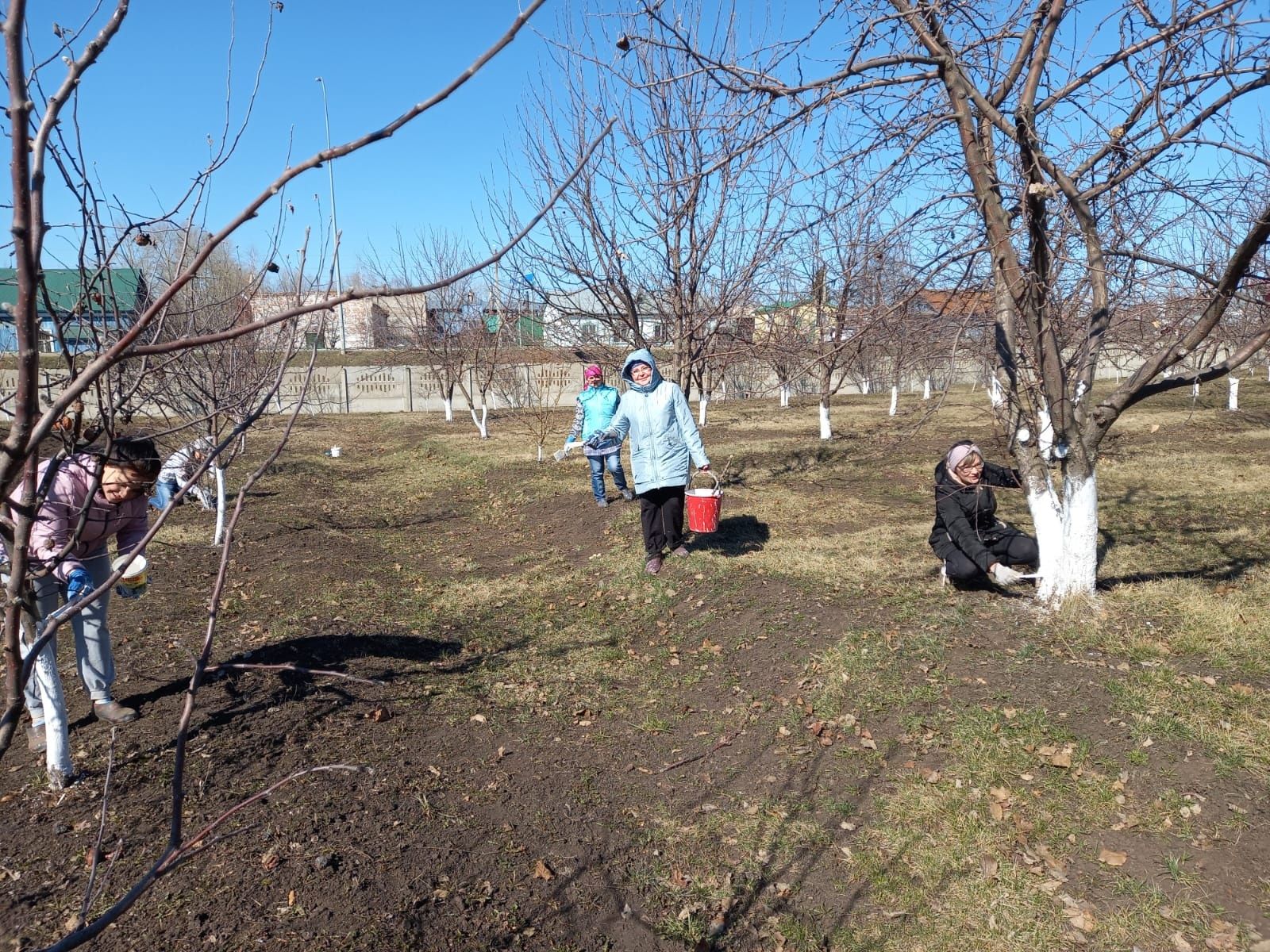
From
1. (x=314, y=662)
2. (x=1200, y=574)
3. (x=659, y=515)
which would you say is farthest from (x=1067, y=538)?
(x=314, y=662)

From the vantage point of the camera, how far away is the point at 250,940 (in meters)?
2.71

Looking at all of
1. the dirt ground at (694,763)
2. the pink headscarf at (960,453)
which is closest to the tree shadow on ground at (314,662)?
the dirt ground at (694,763)

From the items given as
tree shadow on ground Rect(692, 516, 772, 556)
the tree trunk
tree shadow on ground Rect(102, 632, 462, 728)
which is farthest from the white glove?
tree shadow on ground Rect(102, 632, 462, 728)

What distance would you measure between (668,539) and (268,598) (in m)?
3.17

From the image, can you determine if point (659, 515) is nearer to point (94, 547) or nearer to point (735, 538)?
point (735, 538)

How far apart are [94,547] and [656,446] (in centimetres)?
373

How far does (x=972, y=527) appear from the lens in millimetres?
5691

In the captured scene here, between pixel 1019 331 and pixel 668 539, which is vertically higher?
pixel 1019 331

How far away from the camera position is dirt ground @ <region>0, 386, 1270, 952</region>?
302cm

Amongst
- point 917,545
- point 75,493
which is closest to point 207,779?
point 75,493

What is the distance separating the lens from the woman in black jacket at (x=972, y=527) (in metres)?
5.58

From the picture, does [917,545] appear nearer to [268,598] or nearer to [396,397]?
[268,598]

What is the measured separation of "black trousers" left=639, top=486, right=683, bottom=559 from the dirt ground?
0.22 meters

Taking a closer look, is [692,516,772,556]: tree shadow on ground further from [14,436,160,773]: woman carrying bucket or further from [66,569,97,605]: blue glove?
[66,569,97,605]: blue glove
